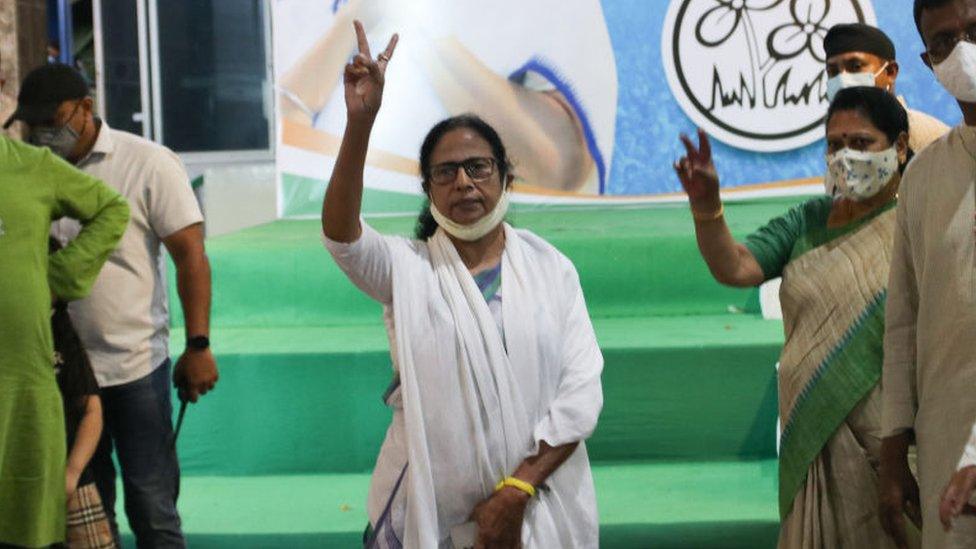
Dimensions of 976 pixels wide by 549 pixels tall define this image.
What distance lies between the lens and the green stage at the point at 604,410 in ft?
15.8

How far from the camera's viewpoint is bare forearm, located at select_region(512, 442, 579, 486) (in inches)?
122

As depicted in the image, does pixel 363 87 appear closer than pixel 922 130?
Yes

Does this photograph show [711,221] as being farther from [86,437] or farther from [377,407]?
[377,407]

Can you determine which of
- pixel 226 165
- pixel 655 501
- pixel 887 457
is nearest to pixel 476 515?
pixel 887 457

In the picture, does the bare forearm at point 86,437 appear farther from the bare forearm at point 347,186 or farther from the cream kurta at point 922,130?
the cream kurta at point 922,130

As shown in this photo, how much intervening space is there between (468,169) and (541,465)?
653 millimetres

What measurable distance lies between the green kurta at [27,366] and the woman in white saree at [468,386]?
875 mm

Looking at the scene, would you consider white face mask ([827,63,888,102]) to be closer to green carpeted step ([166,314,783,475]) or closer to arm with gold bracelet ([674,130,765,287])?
arm with gold bracelet ([674,130,765,287])

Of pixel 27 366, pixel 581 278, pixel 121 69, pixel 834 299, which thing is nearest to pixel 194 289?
pixel 27 366

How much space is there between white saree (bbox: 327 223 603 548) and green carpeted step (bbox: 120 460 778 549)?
1.54 meters

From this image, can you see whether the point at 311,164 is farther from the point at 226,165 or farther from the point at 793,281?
the point at 793,281

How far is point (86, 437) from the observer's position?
3814mm

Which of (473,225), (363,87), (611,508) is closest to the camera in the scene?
(363,87)

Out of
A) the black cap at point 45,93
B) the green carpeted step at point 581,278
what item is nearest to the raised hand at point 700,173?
the black cap at point 45,93
